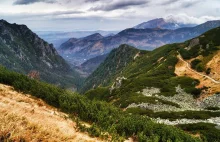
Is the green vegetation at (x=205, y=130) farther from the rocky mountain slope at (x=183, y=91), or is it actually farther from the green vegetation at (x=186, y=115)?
the green vegetation at (x=186, y=115)

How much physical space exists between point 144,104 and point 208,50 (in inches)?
3422

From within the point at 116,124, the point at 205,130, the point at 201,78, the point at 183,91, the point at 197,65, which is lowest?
the point at 183,91

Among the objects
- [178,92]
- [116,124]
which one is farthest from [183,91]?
[116,124]

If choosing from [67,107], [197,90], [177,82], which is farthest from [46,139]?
[177,82]

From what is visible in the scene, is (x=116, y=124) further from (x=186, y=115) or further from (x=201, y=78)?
(x=201, y=78)

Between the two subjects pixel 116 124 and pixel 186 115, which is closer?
pixel 116 124

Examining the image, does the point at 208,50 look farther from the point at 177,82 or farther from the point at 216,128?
the point at 216,128

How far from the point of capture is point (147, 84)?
121 m

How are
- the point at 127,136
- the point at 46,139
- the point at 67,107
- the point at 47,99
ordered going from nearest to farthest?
the point at 46,139 < the point at 127,136 < the point at 67,107 < the point at 47,99

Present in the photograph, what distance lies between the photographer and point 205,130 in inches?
2261

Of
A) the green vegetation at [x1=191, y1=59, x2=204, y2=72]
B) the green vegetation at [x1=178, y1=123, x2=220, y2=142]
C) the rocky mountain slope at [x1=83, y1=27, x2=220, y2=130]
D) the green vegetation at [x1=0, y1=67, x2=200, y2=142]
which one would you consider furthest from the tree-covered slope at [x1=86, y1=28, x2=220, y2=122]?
the green vegetation at [x1=0, y1=67, x2=200, y2=142]

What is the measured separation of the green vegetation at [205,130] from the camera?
52634 millimetres

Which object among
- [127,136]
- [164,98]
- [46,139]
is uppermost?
[46,139]

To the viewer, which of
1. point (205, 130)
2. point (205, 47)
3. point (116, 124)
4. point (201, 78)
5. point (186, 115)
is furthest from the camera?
point (205, 47)
